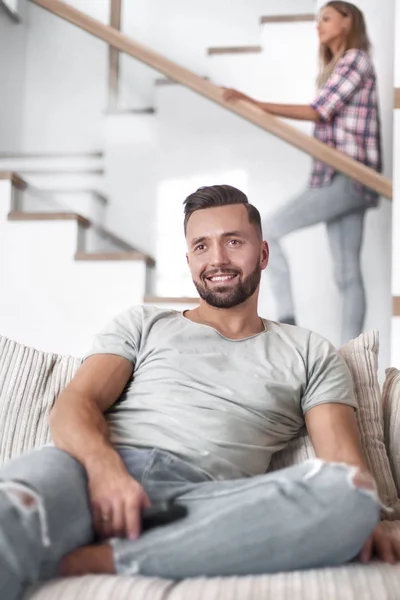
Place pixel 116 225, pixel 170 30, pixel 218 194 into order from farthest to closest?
pixel 170 30 < pixel 116 225 < pixel 218 194

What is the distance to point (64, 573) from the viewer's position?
0.95 metres

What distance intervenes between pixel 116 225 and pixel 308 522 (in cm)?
222

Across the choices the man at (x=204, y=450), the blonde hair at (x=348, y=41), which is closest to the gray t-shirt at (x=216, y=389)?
the man at (x=204, y=450)

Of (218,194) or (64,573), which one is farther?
(218,194)

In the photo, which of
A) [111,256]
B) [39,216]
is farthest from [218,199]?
[39,216]

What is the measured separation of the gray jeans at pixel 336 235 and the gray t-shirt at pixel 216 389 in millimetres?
1486

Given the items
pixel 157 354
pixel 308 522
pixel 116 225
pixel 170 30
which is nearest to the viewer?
pixel 308 522

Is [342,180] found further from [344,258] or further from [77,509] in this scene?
[77,509]

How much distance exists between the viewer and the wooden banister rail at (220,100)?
9.12ft

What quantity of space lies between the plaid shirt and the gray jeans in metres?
0.07

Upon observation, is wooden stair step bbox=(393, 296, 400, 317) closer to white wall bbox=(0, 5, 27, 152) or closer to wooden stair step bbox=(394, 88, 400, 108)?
wooden stair step bbox=(394, 88, 400, 108)

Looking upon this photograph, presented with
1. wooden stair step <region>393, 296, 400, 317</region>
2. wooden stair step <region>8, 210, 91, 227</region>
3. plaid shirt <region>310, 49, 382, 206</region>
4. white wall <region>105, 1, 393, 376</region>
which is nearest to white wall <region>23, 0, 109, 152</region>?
white wall <region>105, 1, 393, 376</region>

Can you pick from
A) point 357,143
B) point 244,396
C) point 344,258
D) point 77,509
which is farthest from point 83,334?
point 77,509

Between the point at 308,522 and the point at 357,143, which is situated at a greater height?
the point at 357,143
